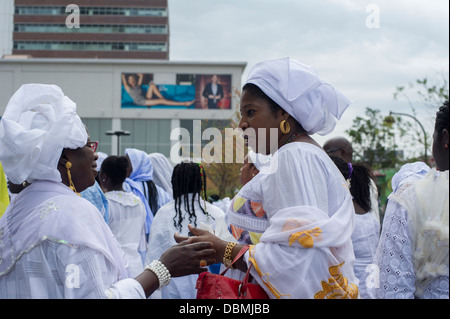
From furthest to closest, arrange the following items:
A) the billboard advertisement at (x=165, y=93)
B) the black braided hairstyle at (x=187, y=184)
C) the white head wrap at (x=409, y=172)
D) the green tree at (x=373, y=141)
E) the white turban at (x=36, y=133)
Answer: the billboard advertisement at (x=165, y=93), the green tree at (x=373, y=141), the black braided hairstyle at (x=187, y=184), the white head wrap at (x=409, y=172), the white turban at (x=36, y=133)

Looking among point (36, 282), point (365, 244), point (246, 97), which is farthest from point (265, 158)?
point (36, 282)

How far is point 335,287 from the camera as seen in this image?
1.95 meters

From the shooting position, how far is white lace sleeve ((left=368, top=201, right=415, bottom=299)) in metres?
2.10

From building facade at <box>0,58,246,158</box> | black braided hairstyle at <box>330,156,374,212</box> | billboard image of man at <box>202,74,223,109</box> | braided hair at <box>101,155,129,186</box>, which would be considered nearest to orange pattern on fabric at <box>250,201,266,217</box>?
black braided hairstyle at <box>330,156,374,212</box>

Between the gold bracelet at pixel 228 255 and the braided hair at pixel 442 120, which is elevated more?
the braided hair at pixel 442 120

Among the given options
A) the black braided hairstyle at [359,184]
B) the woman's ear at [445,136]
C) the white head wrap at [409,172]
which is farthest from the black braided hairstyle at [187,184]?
the woman's ear at [445,136]

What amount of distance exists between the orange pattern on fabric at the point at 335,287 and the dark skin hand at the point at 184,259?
526mm

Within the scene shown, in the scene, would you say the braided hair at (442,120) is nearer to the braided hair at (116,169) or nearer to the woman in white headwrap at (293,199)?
the woman in white headwrap at (293,199)

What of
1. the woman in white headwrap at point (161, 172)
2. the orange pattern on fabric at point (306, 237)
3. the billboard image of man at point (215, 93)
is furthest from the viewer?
the billboard image of man at point (215, 93)

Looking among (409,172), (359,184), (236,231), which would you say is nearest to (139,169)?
(359,184)

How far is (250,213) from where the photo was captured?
87.0 inches

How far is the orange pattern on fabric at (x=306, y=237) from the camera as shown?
6.25ft

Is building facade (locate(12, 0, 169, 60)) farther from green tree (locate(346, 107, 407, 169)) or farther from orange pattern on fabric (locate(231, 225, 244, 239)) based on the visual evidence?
orange pattern on fabric (locate(231, 225, 244, 239))

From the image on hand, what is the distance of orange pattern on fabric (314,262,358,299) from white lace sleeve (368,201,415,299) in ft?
0.81
